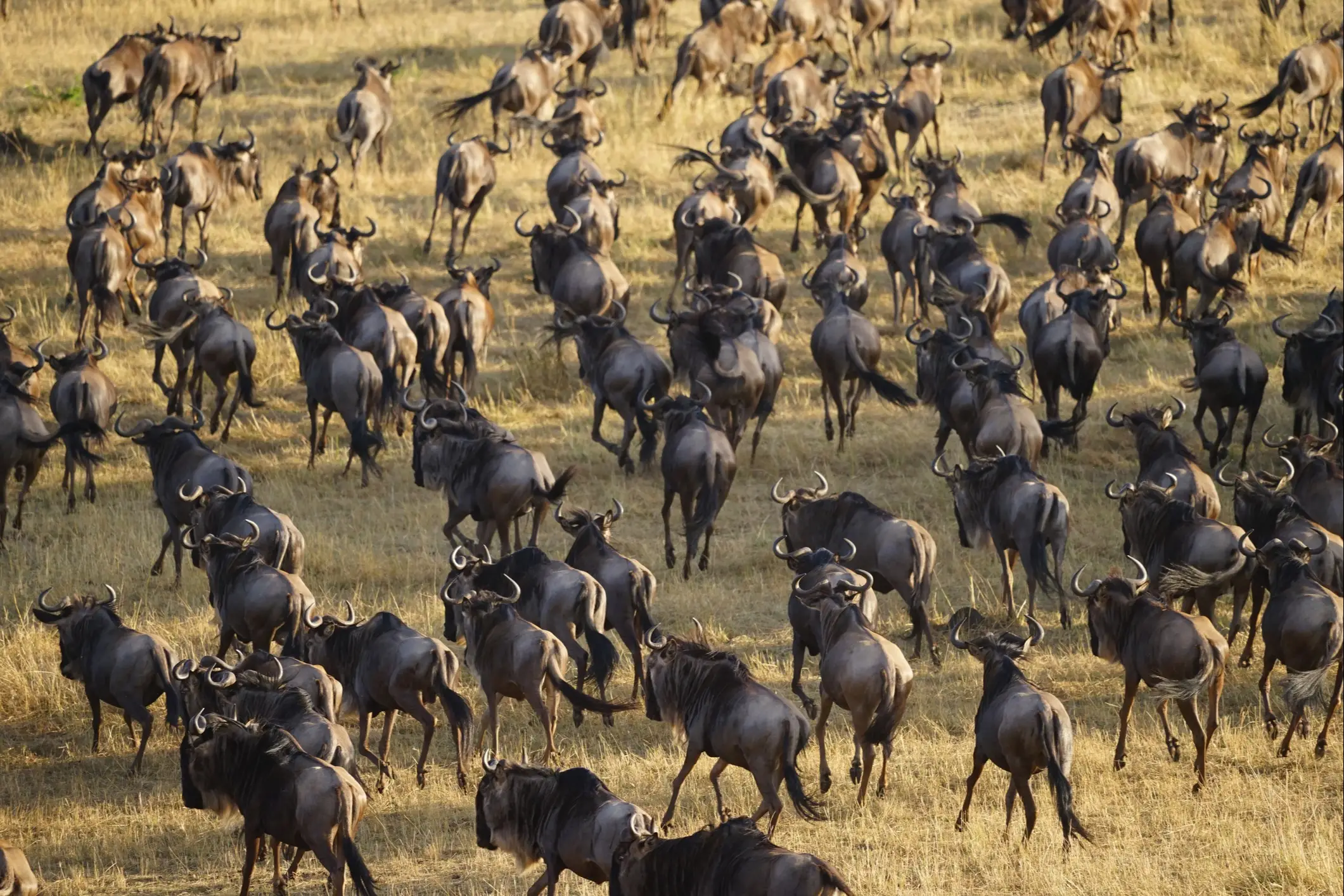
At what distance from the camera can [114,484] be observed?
14.2m

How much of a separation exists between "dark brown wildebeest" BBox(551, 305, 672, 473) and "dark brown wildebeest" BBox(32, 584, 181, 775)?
15.6 feet

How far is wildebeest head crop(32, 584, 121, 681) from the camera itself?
384 inches

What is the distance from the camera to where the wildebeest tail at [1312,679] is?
9359 mm

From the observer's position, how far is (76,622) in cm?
984

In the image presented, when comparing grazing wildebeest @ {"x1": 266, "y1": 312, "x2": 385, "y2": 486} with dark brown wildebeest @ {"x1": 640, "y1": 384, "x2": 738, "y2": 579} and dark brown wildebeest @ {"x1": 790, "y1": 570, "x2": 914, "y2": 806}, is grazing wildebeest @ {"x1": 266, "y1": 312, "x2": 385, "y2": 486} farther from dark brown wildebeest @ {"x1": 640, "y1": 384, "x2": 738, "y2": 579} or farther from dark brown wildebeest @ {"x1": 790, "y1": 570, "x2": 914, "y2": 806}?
dark brown wildebeest @ {"x1": 790, "y1": 570, "x2": 914, "y2": 806}

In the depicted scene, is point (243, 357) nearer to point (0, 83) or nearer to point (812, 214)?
point (812, 214)

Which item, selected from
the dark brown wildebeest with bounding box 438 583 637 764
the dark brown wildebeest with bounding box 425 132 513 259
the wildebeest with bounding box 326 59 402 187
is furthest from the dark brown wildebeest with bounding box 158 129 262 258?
the dark brown wildebeest with bounding box 438 583 637 764

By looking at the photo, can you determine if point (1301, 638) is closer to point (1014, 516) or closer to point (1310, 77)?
point (1014, 516)

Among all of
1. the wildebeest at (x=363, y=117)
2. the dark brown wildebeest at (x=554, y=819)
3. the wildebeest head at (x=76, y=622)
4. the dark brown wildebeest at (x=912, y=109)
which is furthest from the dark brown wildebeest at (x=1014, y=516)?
the wildebeest at (x=363, y=117)

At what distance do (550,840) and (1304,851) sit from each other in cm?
371

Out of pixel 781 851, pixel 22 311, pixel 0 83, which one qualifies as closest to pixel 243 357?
pixel 22 311

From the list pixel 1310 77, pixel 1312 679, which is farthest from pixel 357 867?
pixel 1310 77

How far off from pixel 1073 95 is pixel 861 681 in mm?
13003

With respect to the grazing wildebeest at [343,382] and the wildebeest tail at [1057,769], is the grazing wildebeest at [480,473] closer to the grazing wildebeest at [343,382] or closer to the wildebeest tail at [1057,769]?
the grazing wildebeest at [343,382]
